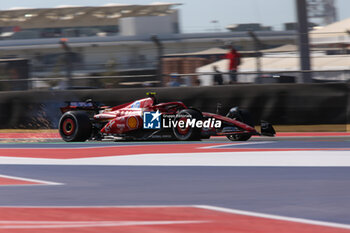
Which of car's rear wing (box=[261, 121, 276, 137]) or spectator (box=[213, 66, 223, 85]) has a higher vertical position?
spectator (box=[213, 66, 223, 85])

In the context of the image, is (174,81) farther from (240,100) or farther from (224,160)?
(224,160)

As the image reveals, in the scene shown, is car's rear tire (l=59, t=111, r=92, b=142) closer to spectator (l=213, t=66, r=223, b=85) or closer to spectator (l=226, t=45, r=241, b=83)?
spectator (l=213, t=66, r=223, b=85)

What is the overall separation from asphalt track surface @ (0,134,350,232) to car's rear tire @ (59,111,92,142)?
0.55 meters

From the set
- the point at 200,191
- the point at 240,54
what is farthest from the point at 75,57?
the point at 200,191

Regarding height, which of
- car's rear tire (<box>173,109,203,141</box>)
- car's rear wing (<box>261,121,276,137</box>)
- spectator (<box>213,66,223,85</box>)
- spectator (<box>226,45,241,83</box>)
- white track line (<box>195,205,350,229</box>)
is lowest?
car's rear wing (<box>261,121,276,137</box>)

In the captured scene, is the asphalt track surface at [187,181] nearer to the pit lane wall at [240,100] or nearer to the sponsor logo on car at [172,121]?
the sponsor logo on car at [172,121]

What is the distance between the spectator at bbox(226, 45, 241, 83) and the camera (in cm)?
1302

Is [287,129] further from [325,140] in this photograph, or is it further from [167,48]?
[167,48]

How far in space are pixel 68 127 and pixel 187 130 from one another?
2404mm

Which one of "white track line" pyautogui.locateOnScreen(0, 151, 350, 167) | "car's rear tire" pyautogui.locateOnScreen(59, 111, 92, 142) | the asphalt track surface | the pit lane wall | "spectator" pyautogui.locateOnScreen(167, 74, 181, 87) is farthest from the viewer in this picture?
"spectator" pyautogui.locateOnScreen(167, 74, 181, 87)

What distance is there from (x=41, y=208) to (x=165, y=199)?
1132mm

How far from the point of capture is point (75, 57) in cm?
1388

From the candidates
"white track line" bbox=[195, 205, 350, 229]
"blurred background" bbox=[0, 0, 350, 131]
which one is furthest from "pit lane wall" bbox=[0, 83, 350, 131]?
"white track line" bbox=[195, 205, 350, 229]

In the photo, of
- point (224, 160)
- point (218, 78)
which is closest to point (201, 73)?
point (218, 78)
